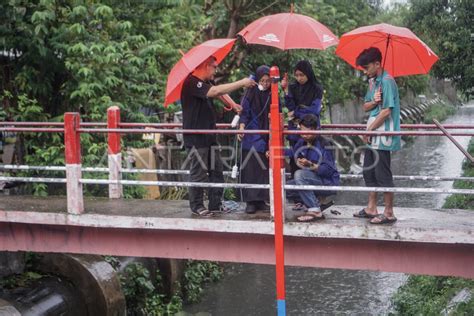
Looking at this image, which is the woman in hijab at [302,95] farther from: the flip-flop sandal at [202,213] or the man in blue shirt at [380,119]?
the flip-flop sandal at [202,213]

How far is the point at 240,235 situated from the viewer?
6168 mm

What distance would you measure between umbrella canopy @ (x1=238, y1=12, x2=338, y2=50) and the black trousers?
120 centimetres

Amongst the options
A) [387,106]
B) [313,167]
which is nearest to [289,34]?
[387,106]

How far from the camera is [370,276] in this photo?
520 inches

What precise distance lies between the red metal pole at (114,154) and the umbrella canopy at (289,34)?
2085 mm

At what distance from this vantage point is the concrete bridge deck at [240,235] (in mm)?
5676

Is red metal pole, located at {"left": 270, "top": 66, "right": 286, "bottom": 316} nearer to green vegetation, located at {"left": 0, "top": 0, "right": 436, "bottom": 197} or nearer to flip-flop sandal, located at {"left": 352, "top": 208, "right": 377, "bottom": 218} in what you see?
flip-flop sandal, located at {"left": 352, "top": 208, "right": 377, "bottom": 218}

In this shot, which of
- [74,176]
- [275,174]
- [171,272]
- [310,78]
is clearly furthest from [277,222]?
[171,272]

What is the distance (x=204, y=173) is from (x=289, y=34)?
159 centimetres

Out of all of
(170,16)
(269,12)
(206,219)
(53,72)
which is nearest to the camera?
(206,219)

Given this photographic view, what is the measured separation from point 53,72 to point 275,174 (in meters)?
6.27

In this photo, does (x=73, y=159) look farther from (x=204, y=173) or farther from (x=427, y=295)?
(x=427, y=295)

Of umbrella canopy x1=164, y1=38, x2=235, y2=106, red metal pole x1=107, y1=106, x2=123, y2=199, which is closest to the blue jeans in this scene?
umbrella canopy x1=164, y1=38, x2=235, y2=106

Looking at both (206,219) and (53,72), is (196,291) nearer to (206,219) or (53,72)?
(53,72)
